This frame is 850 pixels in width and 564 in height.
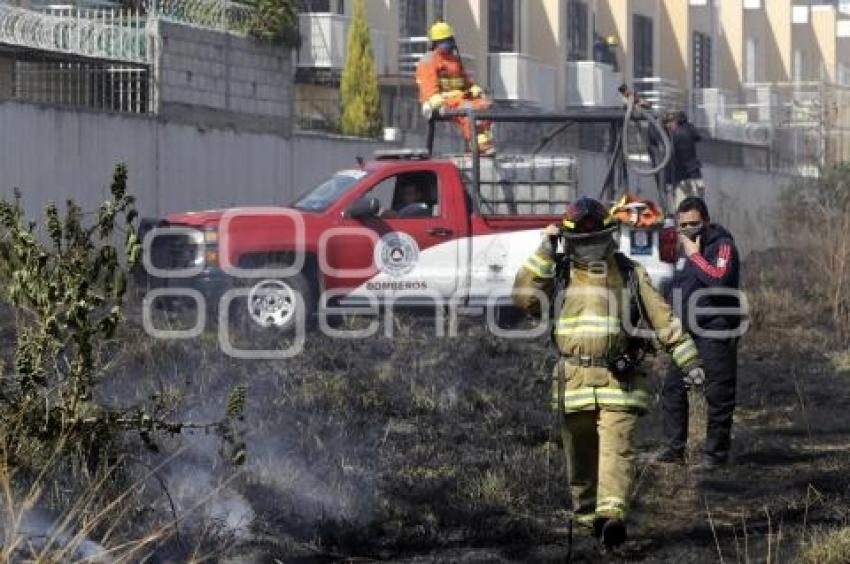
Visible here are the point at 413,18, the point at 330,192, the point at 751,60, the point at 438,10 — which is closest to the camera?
the point at 330,192

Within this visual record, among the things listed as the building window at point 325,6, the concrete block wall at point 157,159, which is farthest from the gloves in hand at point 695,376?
the building window at point 325,6

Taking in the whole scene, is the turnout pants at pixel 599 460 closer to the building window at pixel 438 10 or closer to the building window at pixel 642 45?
the building window at pixel 438 10

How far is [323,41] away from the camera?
31.5 meters

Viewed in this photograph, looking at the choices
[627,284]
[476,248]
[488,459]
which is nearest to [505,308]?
[476,248]

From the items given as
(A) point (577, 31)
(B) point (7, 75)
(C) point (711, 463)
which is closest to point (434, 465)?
(C) point (711, 463)

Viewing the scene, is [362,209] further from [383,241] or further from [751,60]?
[751,60]

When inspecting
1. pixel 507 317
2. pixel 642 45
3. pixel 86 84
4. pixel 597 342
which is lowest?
pixel 507 317

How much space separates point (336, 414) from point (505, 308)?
564cm

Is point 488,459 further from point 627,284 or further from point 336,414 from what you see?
point 627,284

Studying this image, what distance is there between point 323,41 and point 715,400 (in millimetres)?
21434

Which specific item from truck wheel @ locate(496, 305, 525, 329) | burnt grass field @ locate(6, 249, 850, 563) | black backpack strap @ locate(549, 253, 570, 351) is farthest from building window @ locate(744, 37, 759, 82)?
black backpack strap @ locate(549, 253, 570, 351)

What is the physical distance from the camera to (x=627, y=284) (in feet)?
28.1

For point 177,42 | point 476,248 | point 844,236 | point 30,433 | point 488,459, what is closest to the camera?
point 30,433

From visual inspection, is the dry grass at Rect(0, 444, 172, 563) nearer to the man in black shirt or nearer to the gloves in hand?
the gloves in hand
